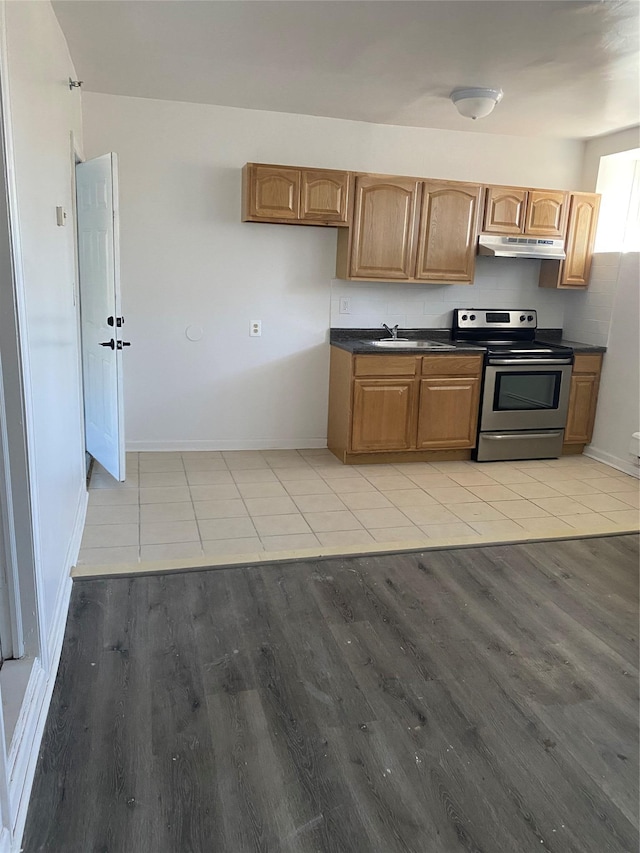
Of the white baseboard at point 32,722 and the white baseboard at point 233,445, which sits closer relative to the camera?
the white baseboard at point 32,722

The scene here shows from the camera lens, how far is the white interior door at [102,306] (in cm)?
377

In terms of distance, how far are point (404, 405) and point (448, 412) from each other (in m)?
0.36

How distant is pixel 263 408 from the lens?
5094mm

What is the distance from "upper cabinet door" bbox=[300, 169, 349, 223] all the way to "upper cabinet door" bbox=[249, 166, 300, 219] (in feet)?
0.19

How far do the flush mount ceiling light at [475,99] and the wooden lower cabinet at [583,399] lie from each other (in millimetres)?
2073

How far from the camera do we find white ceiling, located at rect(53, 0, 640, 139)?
2799 millimetres

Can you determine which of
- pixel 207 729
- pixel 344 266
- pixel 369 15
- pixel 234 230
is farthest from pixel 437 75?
pixel 207 729

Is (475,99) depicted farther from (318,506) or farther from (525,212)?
(318,506)

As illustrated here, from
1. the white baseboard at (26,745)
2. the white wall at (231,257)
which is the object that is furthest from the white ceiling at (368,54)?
the white baseboard at (26,745)

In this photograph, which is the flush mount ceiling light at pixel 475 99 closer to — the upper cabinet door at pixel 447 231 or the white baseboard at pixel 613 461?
the upper cabinet door at pixel 447 231

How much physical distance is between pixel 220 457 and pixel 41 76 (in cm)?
289

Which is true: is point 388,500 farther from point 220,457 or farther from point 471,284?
point 471,284

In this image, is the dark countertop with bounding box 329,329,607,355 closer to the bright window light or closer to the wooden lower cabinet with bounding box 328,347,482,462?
the wooden lower cabinet with bounding box 328,347,482,462

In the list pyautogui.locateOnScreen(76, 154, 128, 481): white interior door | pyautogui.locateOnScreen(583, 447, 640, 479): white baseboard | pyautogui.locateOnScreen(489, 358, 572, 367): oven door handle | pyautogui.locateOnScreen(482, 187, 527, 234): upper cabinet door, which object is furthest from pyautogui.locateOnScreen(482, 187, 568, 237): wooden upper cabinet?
pyautogui.locateOnScreen(76, 154, 128, 481): white interior door
